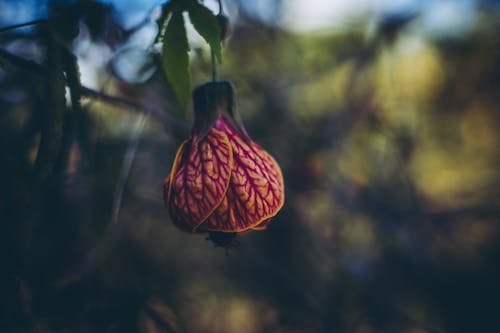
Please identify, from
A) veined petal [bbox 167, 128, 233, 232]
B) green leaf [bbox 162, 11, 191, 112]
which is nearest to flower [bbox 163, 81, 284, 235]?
veined petal [bbox 167, 128, 233, 232]

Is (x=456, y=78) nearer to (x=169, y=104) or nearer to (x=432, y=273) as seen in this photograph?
(x=432, y=273)

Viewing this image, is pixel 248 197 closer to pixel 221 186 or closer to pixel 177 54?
pixel 221 186

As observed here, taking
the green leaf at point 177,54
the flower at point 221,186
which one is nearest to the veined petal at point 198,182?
the flower at point 221,186

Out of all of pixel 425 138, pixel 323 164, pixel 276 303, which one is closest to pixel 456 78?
pixel 425 138

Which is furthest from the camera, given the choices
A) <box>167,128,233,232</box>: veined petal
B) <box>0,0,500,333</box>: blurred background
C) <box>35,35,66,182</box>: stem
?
<box>0,0,500,333</box>: blurred background

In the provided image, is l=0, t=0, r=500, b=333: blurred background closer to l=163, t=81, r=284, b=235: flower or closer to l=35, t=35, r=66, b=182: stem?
l=35, t=35, r=66, b=182: stem
